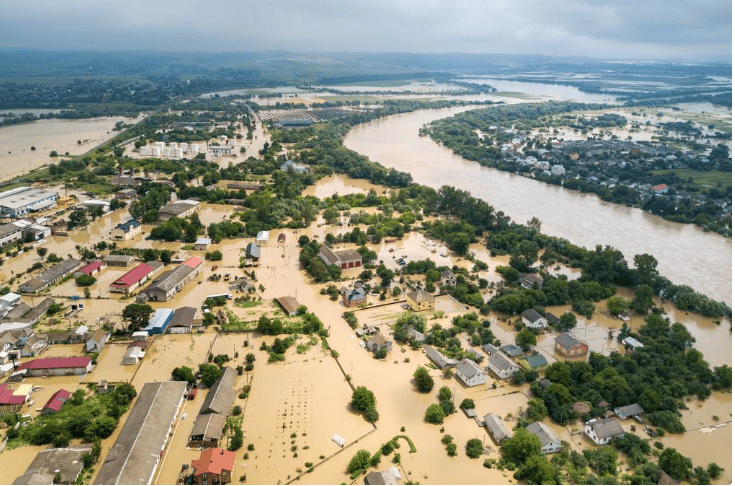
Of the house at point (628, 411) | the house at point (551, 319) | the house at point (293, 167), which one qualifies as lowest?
the house at point (628, 411)

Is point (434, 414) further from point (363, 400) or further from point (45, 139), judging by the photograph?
point (45, 139)

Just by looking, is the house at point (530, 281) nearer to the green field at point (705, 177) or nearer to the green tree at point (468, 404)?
the green tree at point (468, 404)

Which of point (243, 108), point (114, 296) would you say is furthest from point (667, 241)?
point (243, 108)

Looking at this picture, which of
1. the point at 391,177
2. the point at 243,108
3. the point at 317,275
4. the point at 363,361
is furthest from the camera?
the point at 243,108

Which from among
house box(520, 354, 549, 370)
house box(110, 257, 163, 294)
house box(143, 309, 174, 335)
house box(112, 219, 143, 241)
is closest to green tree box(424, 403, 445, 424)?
house box(520, 354, 549, 370)

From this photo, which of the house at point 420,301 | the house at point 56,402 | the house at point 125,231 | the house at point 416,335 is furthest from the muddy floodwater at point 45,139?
the house at point 416,335

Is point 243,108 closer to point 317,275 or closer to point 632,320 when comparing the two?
point 317,275

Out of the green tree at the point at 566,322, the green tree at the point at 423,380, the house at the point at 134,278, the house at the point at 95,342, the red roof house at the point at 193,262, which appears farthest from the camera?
the red roof house at the point at 193,262
